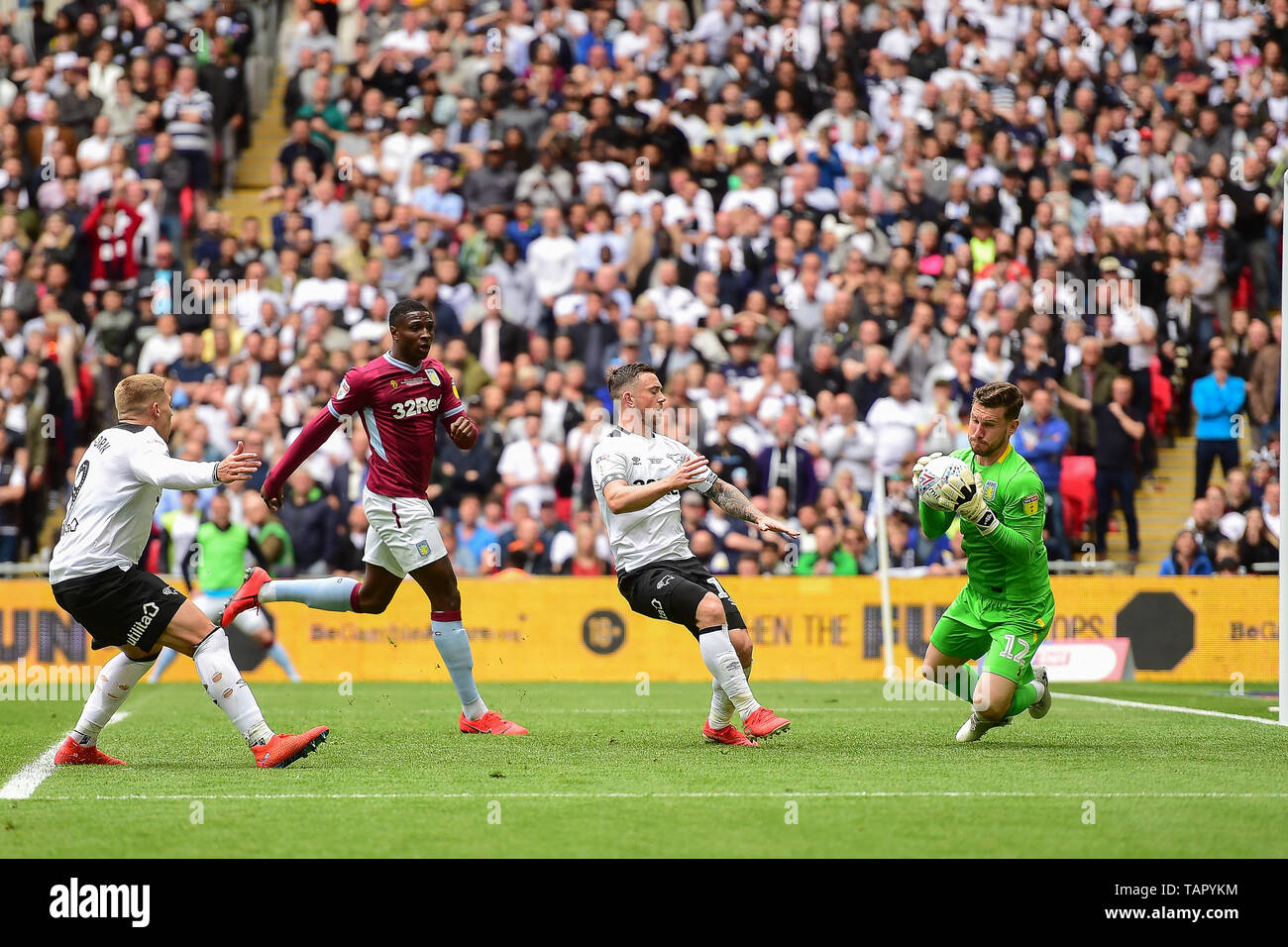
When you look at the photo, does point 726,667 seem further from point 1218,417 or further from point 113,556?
point 1218,417

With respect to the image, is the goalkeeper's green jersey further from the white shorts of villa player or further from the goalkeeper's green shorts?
the white shorts of villa player

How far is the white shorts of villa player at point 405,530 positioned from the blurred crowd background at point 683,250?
24.1ft

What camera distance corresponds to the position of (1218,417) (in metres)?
17.9

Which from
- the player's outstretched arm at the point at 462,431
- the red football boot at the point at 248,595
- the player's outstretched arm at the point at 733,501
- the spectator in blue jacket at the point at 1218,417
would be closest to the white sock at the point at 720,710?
the player's outstretched arm at the point at 733,501

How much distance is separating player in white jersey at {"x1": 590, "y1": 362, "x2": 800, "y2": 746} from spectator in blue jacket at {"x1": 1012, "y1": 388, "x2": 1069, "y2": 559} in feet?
27.8

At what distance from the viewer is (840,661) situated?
53.9 feet

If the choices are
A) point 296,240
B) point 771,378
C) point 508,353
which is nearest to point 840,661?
point 771,378

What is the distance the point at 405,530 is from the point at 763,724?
8.04 ft

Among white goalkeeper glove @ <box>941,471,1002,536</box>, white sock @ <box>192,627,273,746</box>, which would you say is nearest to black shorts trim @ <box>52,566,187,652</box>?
white sock @ <box>192,627,273,746</box>

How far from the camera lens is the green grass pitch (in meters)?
5.86

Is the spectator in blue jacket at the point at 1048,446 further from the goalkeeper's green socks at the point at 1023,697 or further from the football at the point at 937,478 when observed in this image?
the football at the point at 937,478

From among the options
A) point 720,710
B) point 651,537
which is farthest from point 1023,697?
point 651,537

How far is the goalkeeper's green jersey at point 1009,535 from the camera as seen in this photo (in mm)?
9258

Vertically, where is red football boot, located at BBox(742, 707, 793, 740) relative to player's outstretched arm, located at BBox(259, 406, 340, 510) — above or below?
below
